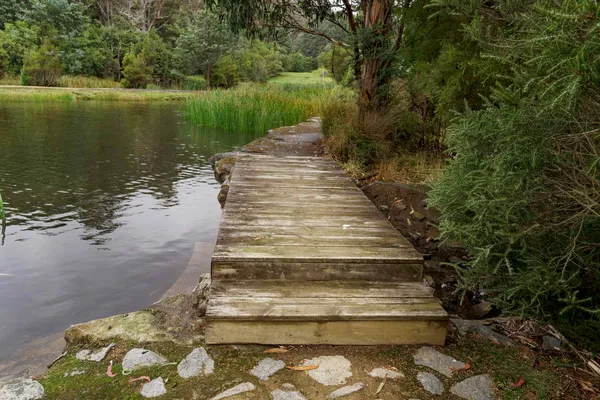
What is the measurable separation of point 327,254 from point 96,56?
97.2ft

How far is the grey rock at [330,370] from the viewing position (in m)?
1.91

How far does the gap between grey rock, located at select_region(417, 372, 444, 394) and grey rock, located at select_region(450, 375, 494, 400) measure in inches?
2.0

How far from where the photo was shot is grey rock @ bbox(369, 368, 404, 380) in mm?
1941

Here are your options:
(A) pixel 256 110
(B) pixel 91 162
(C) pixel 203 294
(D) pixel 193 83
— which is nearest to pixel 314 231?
(C) pixel 203 294

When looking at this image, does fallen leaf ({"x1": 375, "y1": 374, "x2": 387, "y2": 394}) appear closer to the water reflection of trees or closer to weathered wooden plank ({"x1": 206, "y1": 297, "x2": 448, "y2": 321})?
weathered wooden plank ({"x1": 206, "y1": 297, "x2": 448, "y2": 321})

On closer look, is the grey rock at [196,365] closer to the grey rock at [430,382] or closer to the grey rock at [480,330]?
the grey rock at [430,382]

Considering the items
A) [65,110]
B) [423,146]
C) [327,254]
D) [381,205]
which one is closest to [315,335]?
[327,254]

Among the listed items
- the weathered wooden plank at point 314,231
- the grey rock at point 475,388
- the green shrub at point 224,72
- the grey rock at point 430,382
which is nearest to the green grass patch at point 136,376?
the grey rock at point 430,382

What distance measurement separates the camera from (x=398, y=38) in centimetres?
644

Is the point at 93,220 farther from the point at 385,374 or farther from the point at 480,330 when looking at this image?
the point at 480,330

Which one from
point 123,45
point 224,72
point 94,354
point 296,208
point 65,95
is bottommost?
point 94,354

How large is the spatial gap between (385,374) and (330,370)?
0.79 feet

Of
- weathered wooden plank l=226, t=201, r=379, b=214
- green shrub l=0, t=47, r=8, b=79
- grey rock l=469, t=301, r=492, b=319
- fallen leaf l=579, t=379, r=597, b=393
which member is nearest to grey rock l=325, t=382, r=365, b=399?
fallen leaf l=579, t=379, r=597, b=393

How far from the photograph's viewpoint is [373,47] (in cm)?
630
